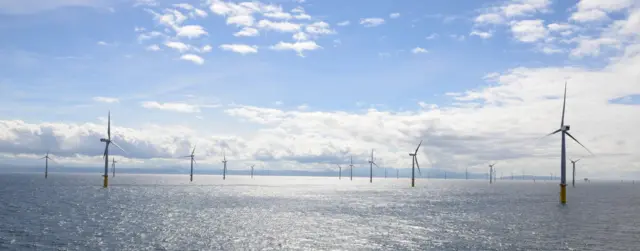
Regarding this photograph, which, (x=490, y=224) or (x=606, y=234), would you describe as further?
(x=490, y=224)

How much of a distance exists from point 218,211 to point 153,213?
14.1 m

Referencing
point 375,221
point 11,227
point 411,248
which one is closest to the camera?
point 411,248

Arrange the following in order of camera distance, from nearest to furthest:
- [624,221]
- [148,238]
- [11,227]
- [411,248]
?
[411,248]
[148,238]
[11,227]
[624,221]

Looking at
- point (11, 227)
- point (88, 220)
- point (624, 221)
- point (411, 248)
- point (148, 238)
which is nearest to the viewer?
point (411, 248)

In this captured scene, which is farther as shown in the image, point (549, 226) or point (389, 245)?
point (549, 226)

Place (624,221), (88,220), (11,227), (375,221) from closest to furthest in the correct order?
(11,227)
(88,220)
(375,221)
(624,221)

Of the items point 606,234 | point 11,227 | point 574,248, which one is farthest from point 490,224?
point 11,227

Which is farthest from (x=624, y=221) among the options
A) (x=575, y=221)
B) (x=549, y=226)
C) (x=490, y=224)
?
(x=490, y=224)

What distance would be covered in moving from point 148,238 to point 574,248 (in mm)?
53797

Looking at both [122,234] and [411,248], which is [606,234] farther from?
[122,234]

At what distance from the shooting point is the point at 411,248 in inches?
2339

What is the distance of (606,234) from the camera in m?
74.8

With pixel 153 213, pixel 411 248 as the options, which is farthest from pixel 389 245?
pixel 153 213

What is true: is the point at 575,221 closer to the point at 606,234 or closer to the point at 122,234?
the point at 606,234
